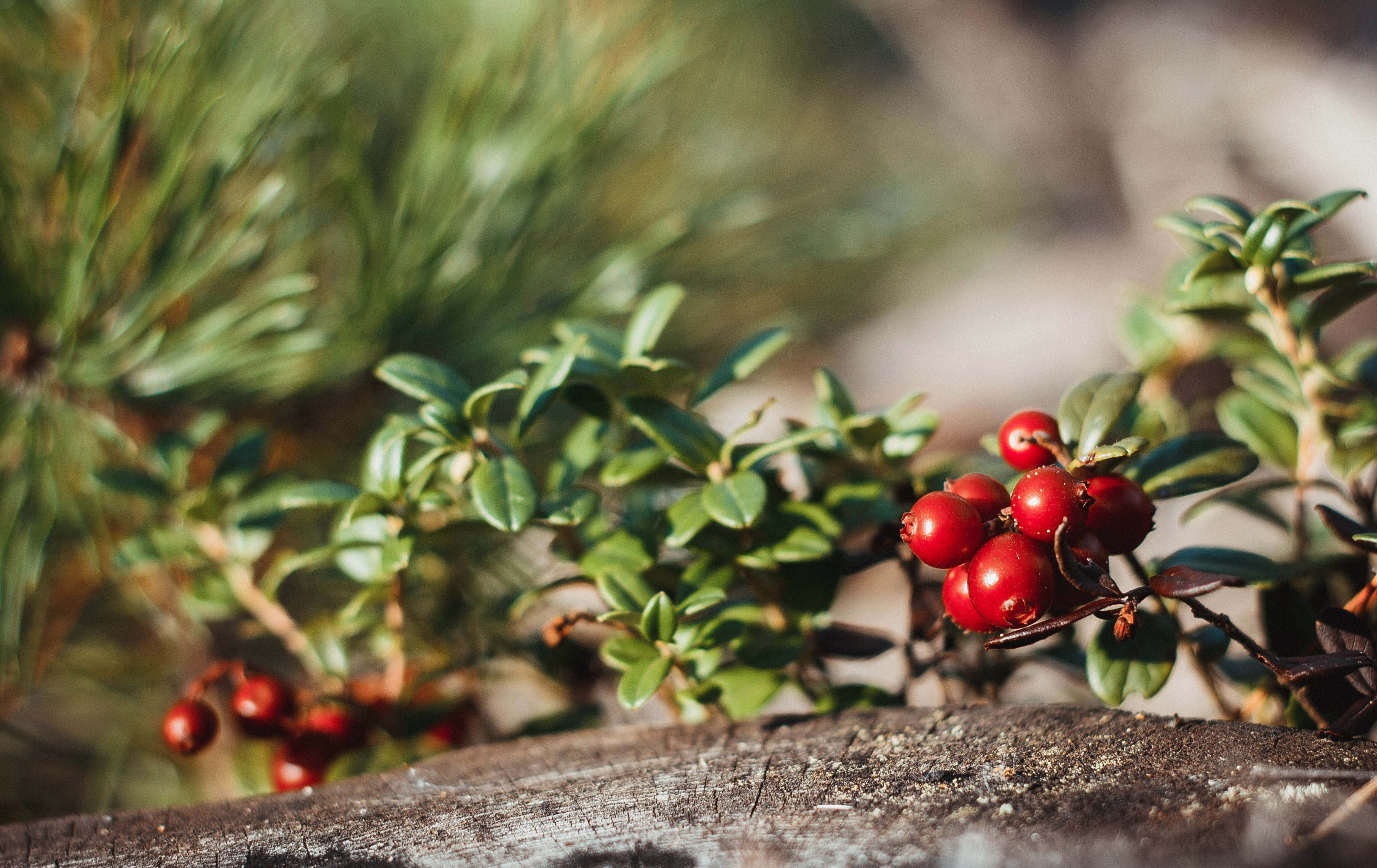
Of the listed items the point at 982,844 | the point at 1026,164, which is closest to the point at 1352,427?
the point at 982,844

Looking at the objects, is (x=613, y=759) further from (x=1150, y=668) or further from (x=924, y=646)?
(x=924, y=646)

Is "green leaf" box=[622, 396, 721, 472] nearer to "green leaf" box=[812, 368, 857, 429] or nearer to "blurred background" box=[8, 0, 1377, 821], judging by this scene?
"green leaf" box=[812, 368, 857, 429]

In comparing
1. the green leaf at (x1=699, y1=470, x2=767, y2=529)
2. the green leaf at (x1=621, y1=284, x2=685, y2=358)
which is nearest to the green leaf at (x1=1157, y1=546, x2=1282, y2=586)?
the green leaf at (x1=699, y1=470, x2=767, y2=529)

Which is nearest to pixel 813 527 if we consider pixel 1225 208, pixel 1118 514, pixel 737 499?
pixel 737 499

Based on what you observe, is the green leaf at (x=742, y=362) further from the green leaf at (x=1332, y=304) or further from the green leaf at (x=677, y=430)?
the green leaf at (x=1332, y=304)

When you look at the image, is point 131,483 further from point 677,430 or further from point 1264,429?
point 1264,429

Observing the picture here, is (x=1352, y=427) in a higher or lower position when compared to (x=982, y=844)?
higher
